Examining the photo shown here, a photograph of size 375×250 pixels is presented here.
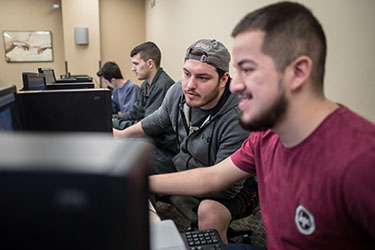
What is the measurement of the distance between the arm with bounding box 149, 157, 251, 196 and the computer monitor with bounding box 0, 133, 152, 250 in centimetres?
80

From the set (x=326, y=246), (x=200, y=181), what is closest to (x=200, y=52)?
(x=200, y=181)

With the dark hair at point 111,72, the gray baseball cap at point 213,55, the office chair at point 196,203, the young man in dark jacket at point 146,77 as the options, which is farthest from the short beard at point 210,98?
the dark hair at point 111,72

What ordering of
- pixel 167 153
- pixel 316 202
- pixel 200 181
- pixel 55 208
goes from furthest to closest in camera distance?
pixel 167 153 → pixel 200 181 → pixel 316 202 → pixel 55 208

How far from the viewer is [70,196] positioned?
9.2 inches

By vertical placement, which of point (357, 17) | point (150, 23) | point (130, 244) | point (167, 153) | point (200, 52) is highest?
point (150, 23)

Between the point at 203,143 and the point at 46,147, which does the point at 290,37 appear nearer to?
the point at 46,147

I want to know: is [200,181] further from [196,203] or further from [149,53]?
[149,53]

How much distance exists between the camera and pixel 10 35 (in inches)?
220

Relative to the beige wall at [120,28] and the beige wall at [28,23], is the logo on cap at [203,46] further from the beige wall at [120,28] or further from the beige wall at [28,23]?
the beige wall at [28,23]

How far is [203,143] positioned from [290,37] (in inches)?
30.9

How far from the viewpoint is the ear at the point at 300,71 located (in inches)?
28.5

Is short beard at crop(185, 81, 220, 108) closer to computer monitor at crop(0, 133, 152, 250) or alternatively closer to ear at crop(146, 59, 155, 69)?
computer monitor at crop(0, 133, 152, 250)

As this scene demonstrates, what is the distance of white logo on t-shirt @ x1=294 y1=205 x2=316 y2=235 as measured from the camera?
714mm

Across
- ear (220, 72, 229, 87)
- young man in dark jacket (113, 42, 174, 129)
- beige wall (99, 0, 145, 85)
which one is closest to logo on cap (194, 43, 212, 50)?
ear (220, 72, 229, 87)
